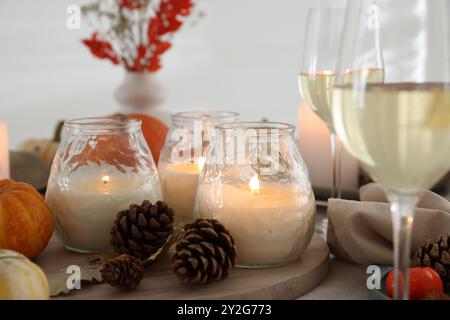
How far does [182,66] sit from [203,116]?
8.67ft

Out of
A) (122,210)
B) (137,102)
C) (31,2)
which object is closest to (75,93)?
(31,2)

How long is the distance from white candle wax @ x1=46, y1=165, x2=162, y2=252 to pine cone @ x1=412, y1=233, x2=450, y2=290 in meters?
0.38

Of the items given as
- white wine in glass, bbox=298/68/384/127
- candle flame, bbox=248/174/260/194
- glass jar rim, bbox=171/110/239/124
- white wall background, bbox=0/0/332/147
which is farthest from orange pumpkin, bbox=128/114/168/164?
white wall background, bbox=0/0/332/147

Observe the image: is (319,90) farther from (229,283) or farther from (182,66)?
(182,66)

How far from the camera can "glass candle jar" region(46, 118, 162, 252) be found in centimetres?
100

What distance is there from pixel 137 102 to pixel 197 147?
0.63m

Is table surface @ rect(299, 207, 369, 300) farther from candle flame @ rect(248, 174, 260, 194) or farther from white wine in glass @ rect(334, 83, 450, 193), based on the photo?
white wine in glass @ rect(334, 83, 450, 193)

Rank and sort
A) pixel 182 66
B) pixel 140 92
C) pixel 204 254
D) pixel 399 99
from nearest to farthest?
pixel 399 99, pixel 204 254, pixel 140 92, pixel 182 66

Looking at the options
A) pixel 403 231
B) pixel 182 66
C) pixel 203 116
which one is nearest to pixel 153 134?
pixel 203 116

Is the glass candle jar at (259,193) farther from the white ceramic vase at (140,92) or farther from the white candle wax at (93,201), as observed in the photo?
the white ceramic vase at (140,92)

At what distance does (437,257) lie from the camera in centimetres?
88

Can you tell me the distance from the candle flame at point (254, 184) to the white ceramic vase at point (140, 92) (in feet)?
2.66

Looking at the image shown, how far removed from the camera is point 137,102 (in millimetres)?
1725
